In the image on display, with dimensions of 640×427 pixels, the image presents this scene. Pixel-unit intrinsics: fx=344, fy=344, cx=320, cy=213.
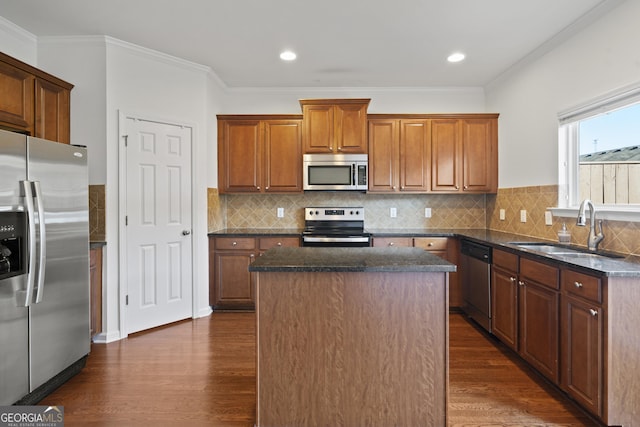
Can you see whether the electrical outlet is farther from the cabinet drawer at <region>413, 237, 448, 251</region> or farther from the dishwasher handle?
the cabinet drawer at <region>413, 237, 448, 251</region>

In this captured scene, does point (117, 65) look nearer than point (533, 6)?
No

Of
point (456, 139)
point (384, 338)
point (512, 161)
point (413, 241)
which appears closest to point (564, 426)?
point (384, 338)

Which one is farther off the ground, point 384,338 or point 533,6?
point 533,6

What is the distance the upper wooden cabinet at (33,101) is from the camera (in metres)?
2.52

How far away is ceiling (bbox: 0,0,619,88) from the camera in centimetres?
262

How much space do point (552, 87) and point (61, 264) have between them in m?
4.26

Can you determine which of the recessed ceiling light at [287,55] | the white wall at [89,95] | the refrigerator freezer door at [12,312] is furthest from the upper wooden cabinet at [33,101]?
the recessed ceiling light at [287,55]

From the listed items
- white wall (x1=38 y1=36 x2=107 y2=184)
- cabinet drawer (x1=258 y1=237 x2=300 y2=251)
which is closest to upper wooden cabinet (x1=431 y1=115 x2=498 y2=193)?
cabinet drawer (x1=258 y1=237 x2=300 y2=251)

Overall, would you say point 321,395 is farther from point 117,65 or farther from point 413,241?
point 117,65

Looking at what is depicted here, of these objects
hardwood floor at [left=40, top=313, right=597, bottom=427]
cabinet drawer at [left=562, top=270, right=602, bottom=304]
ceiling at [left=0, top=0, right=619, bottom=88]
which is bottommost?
hardwood floor at [left=40, top=313, right=597, bottom=427]

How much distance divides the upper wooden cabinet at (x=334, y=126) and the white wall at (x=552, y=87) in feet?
5.37

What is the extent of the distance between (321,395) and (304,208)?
Result: 2931mm

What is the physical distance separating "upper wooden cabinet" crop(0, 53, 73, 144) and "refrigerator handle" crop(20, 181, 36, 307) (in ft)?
2.92

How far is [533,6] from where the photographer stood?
2.60 metres
